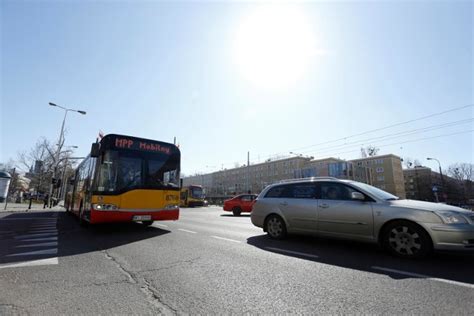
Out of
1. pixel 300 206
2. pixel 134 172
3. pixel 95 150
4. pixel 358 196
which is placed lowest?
pixel 300 206

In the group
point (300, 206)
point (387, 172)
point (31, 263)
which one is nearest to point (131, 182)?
point (31, 263)

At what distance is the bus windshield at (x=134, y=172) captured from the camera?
7562 millimetres

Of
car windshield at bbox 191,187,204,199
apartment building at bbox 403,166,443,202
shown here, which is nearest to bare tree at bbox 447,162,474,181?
apartment building at bbox 403,166,443,202

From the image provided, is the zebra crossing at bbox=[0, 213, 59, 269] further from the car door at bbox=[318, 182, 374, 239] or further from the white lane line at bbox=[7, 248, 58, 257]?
the car door at bbox=[318, 182, 374, 239]

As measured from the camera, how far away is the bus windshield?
7562 mm

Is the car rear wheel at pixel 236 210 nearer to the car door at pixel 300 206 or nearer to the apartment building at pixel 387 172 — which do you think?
the car door at pixel 300 206

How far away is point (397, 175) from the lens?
3187 inches

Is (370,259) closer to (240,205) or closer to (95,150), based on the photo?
(95,150)

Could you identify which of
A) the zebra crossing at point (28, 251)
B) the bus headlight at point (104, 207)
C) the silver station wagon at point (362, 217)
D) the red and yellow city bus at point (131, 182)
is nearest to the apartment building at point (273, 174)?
the red and yellow city bus at point (131, 182)

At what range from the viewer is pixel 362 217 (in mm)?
5195

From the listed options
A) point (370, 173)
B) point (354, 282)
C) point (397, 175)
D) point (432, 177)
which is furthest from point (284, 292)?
point (432, 177)

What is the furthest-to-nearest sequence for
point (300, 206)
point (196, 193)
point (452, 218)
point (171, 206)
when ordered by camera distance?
point (196, 193) → point (171, 206) → point (300, 206) → point (452, 218)

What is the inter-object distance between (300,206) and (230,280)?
10.6 feet

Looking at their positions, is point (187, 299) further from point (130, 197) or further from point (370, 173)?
point (370, 173)
